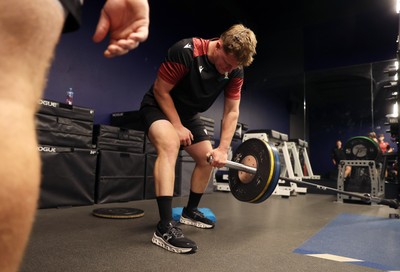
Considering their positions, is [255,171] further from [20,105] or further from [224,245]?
[20,105]

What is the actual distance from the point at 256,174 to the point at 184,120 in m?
0.50

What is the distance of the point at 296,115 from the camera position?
725 cm

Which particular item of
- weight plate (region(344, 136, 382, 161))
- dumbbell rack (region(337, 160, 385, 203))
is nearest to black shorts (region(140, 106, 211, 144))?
dumbbell rack (region(337, 160, 385, 203))

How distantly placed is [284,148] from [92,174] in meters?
2.91

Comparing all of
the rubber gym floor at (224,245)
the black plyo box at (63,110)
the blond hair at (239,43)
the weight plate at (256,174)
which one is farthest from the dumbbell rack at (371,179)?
the black plyo box at (63,110)

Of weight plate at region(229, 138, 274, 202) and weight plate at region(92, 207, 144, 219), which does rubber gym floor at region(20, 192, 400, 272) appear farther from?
weight plate at region(229, 138, 274, 202)

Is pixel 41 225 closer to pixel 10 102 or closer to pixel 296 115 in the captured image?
pixel 10 102

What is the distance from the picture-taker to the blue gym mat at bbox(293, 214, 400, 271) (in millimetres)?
1160

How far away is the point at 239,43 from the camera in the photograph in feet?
4.49

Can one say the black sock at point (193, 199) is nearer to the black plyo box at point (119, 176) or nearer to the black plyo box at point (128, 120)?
the black plyo box at point (119, 176)

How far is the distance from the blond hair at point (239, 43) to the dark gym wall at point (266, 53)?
6.67ft

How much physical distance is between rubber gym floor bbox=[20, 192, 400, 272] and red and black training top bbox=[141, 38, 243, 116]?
69 cm

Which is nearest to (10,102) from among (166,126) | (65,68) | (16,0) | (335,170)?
(16,0)

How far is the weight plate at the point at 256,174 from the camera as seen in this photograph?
4.94 ft
